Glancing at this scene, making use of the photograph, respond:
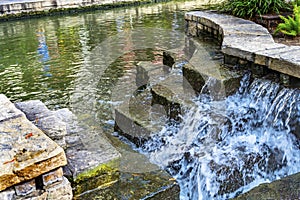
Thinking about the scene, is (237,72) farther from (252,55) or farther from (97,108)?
(97,108)

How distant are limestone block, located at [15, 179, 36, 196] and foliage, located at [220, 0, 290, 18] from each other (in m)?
5.21

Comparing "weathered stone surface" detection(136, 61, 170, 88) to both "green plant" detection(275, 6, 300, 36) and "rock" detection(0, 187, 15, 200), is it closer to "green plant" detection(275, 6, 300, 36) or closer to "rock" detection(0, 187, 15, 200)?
"green plant" detection(275, 6, 300, 36)

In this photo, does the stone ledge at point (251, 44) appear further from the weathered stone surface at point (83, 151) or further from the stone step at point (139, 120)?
the weathered stone surface at point (83, 151)

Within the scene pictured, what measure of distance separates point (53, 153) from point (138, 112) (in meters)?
2.20

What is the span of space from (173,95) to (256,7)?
307 centimetres

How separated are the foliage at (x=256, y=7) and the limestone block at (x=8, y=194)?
17.5 ft

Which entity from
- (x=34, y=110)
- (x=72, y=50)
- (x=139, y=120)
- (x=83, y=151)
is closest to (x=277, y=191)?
(x=83, y=151)

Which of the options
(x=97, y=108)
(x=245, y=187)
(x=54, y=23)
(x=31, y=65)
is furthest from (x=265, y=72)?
(x=54, y=23)

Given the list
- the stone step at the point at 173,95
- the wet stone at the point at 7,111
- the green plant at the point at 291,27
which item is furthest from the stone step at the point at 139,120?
the green plant at the point at 291,27

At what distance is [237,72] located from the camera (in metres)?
4.32

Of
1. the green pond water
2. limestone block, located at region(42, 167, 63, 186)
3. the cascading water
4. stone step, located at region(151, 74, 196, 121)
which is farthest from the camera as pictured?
the green pond water

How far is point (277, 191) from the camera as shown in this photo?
274cm

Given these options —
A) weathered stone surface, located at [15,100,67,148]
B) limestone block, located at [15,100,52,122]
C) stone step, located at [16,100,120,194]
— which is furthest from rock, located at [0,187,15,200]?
limestone block, located at [15,100,52,122]

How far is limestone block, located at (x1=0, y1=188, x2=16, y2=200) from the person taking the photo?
2.26 meters
